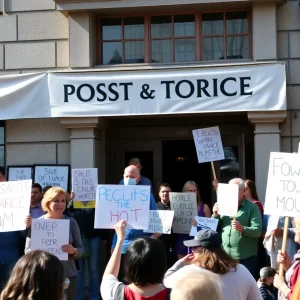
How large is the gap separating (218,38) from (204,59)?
0.38 metres

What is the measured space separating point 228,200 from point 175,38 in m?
3.32

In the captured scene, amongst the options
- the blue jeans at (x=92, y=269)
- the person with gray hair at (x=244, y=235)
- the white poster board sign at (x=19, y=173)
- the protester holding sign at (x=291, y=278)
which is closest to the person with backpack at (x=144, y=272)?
the protester holding sign at (x=291, y=278)

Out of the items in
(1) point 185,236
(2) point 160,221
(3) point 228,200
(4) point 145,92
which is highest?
(4) point 145,92

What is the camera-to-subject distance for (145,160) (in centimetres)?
1053

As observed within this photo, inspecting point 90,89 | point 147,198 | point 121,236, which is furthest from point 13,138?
point 121,236

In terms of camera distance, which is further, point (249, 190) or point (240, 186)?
point (249, 190)

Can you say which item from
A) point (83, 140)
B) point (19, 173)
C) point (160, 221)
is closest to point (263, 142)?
point (160, 221)

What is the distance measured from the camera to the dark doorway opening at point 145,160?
34.3ft

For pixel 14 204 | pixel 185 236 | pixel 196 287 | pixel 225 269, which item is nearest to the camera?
pixel 196 287

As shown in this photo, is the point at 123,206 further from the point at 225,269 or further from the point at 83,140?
the point at 83,140

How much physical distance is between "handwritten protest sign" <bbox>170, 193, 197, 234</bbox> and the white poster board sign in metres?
2.75

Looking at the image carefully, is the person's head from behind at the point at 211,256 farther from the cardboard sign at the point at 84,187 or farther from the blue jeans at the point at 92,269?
the blue jeans at the point at 92,269

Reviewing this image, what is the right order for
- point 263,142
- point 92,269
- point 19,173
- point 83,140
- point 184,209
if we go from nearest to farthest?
point 184,209, point 92,269, point 263,142, point 83,140, point 19,173

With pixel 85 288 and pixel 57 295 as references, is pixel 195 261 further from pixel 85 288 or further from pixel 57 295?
pixel 85 288
